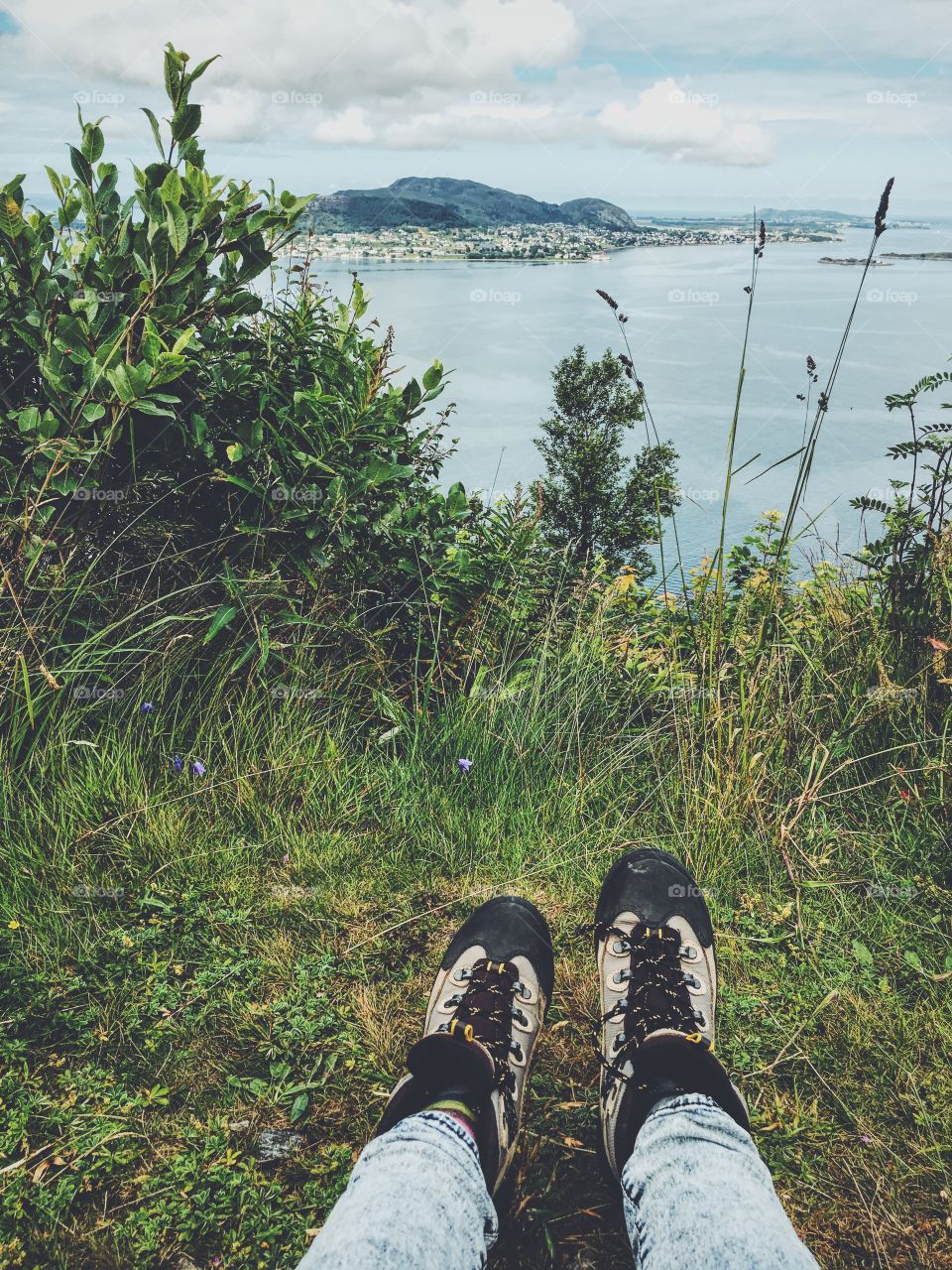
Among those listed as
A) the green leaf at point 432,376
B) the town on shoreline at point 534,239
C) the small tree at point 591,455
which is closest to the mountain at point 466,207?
the town on shoreline at point 534,239

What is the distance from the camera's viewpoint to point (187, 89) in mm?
2039

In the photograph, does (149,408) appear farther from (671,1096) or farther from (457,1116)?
→ (671,1096)

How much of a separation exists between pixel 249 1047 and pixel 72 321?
1.90 metres

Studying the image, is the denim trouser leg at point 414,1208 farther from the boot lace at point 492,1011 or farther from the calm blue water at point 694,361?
the calm blue water at point 694,361

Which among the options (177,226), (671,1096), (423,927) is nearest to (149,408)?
(177,226)

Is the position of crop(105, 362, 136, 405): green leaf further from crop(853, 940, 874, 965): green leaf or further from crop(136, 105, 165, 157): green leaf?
crop(853, 940, 874, 965): green leaf

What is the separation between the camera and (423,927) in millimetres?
1833

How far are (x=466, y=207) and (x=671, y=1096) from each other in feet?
110

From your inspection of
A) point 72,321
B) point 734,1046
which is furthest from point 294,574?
point 734,1046

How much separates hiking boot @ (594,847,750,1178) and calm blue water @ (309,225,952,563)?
1.53 meters

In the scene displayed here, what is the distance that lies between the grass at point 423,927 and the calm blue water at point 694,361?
39.4 inches

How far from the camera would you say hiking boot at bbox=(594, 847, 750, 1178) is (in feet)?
4.25

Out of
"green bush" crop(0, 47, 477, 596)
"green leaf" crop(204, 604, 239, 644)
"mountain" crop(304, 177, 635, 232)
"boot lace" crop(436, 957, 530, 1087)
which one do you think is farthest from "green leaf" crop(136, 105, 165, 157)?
"mountain" crop(304, 177, 635, 232)

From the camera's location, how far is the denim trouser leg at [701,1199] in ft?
3.23
